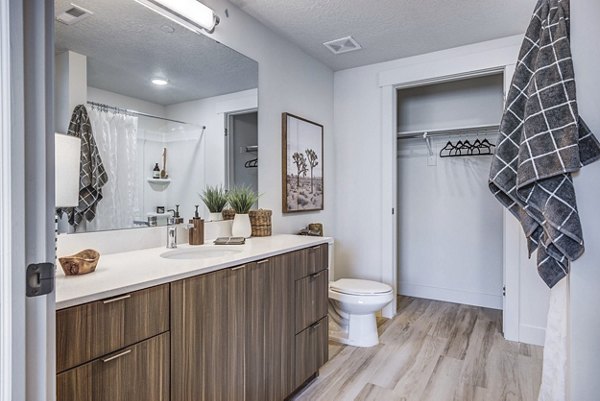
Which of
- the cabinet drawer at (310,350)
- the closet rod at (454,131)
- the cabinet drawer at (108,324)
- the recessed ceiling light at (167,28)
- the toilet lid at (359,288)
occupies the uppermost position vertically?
the recessed ceiling light at (167,28)

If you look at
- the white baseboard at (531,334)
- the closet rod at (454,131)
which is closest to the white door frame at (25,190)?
the white baseboard at (531,334)

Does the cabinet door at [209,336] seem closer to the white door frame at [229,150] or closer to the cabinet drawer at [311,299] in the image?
the cabinet drawer at [311,299]

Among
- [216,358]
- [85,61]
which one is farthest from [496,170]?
[85,61]

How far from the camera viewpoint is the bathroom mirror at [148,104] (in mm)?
1504

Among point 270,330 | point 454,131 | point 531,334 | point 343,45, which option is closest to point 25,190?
point 270,330

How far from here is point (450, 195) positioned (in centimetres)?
364

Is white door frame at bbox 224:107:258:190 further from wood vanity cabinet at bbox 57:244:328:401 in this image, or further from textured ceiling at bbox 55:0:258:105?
wood vanity cabinet at bbox 57:244:328:401

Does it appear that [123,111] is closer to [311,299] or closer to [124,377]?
[124,377]

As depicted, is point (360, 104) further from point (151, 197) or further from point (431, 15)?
point (151, 197)

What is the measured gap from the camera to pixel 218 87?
219cm

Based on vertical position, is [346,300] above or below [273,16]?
below

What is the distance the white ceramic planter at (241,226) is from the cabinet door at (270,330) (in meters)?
0.45

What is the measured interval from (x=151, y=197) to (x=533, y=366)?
2.58 metres

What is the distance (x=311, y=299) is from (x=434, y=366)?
0.99m
